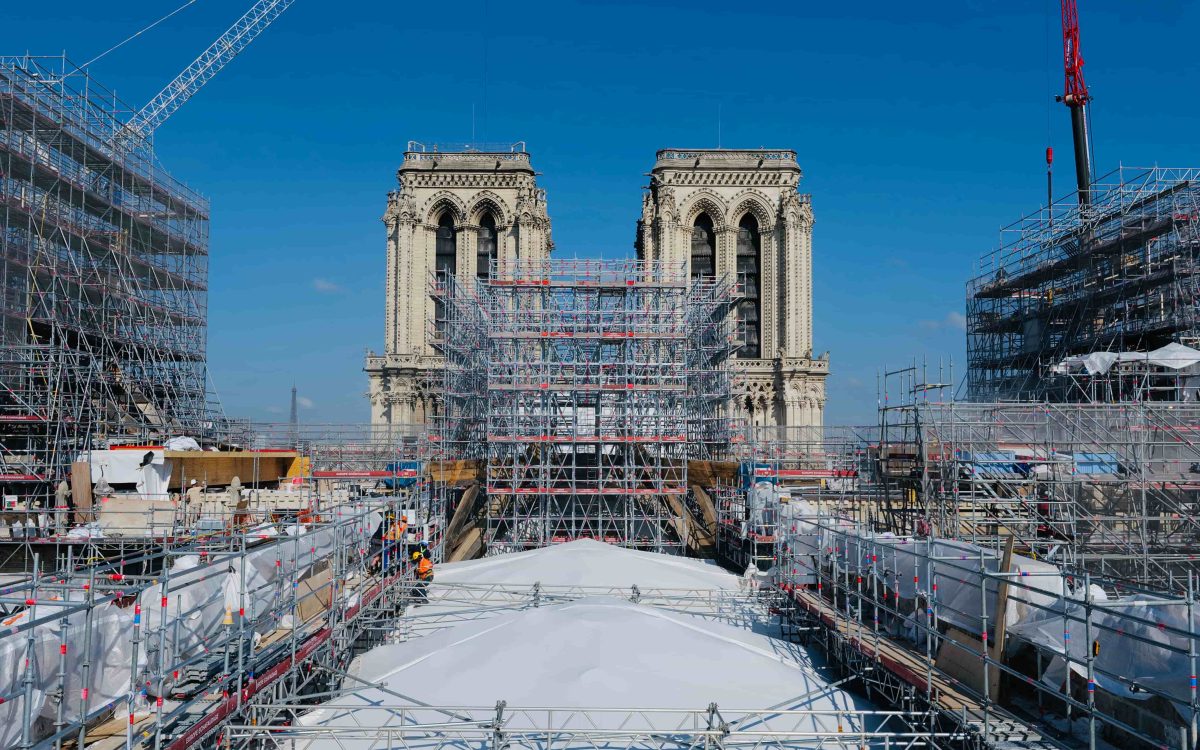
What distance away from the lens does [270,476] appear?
34875 millimetres

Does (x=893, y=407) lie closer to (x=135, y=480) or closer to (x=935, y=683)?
(x=935, y=683)

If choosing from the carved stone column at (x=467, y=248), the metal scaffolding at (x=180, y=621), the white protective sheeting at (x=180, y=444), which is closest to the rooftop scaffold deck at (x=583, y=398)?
the metal scaffolding at (x=180, y=621)

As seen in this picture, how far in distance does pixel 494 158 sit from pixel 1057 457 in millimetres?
37822

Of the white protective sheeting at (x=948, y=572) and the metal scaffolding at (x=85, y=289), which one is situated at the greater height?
the metal scaffolding at (x=85, y=289)

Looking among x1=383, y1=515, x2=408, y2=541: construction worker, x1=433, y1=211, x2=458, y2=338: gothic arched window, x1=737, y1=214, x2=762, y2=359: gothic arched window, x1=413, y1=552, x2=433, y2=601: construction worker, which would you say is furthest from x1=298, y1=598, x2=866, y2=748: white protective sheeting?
x1=433, y1=211, x2=458, y2=338: gothic arched window

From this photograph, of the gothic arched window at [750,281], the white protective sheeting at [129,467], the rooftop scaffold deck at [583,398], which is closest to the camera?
the white protective sheeting at [129,467]

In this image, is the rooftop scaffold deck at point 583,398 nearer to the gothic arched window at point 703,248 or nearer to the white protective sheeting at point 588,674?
the white protective sheeting at point 588,674

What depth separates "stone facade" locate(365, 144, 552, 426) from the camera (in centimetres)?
5009

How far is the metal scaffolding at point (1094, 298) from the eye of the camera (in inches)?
1126

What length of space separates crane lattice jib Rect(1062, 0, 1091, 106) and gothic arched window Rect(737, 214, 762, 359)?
20192mm

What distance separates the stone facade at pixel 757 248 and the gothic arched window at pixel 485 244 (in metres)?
8.99

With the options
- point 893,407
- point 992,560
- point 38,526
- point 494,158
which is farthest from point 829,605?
point 494,158

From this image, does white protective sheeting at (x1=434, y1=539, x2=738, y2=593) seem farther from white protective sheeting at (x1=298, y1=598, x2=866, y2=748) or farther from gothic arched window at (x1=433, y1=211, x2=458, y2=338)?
gothic arched window at (x1=433, y1=211, x2=458, y2=338)

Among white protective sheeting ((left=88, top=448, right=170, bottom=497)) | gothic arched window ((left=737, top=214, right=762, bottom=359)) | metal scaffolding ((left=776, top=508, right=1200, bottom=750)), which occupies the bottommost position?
metal scaffolding ((left=776, top=508, right=1200, bottom=750))
